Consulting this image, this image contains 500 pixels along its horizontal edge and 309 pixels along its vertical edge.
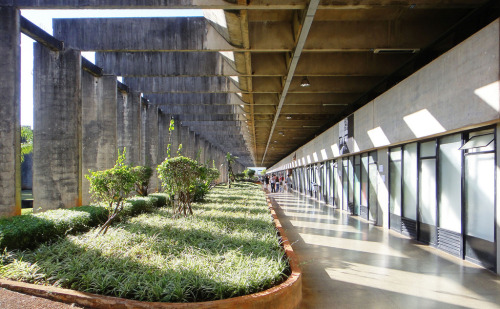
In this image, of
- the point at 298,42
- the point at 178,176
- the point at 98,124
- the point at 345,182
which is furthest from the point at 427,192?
the point at 98,124

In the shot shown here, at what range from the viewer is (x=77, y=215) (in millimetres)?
7117

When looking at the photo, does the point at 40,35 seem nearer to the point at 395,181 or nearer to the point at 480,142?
the point at 480,142

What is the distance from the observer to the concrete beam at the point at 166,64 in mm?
11469

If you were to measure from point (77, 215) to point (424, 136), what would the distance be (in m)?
7.53

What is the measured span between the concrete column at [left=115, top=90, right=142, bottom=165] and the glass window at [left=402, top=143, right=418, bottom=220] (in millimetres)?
11141

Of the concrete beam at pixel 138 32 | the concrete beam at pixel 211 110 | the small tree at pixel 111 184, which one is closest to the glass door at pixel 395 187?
the concrete beam at pixel 138 32

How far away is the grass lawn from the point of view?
12.5 ft

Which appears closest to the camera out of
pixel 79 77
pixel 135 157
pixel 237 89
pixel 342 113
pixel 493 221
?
pixel 493 221

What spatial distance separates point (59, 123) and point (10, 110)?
2.28m

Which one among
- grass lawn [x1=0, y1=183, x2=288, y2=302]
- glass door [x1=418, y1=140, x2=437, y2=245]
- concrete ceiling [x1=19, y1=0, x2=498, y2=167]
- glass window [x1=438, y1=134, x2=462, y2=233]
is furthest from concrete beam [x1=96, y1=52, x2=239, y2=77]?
glass window [x1=438, y1=134, x2=462, y2=233]

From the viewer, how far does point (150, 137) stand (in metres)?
18.1

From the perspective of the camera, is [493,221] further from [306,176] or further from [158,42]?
[306,176]

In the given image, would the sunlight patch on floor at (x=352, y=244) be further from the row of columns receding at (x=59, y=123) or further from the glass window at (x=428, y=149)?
the row of columns receding at (x=59, y=123)

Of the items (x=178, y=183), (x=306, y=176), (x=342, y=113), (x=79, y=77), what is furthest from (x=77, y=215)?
(x=306, y=176)
